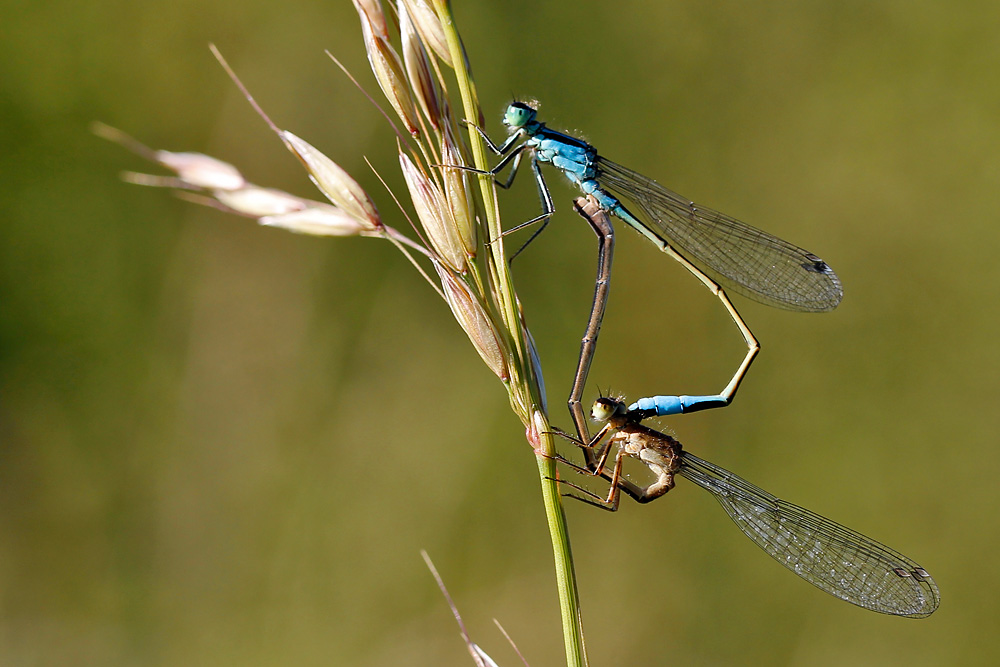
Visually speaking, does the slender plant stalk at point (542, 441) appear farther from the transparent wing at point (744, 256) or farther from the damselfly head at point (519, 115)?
the transparent wing at point (744, 256)

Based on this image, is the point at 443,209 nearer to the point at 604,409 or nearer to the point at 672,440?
the point at 604,409

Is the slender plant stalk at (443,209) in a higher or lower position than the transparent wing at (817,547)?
higher

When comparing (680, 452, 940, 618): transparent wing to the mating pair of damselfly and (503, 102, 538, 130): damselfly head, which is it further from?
(503, 102, 538, 130): damselfly head

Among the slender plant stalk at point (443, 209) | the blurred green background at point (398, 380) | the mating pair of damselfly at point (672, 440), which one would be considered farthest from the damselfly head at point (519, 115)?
the blurred green background at point (398, 380)

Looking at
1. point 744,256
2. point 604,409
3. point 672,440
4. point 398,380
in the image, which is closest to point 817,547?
point 672,440

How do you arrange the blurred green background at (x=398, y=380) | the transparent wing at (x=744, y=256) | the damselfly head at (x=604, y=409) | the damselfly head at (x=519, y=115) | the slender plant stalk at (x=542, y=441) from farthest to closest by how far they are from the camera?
1. the blurred green background at (x=398, y=380)
2. the transparent wing at (x=744, y=256)
3. the damselfly head at (x=519, y=115)
4. the damselfly head at (x=604, y=409)
5. the slender plant stalk at (x=542, y=441)

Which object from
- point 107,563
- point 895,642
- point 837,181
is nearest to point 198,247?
point 107,563

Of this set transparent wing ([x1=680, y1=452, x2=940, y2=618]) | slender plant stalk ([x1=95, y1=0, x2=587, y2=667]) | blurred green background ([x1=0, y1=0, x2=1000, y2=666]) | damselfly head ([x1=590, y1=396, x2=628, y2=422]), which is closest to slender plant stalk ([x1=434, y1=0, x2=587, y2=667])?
slender plant stalk ([x1=95, y1=0, x2=587, y2=667])
